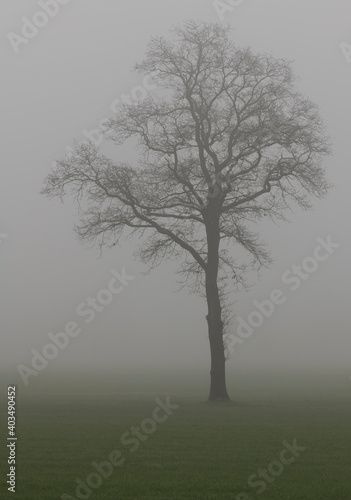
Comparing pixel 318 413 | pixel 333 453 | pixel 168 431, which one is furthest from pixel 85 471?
pixel 318 413

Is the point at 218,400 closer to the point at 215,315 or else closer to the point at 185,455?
the point at 215,315

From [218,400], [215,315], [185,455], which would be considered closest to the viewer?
[185,455]

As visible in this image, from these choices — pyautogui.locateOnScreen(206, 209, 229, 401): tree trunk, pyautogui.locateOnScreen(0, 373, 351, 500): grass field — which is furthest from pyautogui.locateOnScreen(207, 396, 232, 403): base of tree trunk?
pyautogui.locateOnScreen(0, 373, 351, 500): grass field

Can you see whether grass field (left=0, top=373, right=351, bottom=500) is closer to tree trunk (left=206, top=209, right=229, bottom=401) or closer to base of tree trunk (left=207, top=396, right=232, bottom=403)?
base of tree trunk (left=207, top=396, right=232, bottom=403)

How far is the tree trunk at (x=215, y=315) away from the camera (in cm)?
4100

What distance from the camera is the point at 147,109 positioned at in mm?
41906

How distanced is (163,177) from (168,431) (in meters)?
17.6

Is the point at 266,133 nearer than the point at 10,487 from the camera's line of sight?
No

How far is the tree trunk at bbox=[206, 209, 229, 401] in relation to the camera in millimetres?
41000

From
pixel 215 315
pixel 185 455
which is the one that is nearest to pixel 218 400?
pixel 215 315

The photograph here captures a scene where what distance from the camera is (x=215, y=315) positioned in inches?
1615

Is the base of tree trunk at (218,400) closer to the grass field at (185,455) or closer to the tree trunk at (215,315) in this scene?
the tree trunk at (215,315)

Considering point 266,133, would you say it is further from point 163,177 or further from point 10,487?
point 10,487

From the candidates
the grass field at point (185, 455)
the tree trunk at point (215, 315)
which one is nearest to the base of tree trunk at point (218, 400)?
the tree trunk at point (215, 315)
